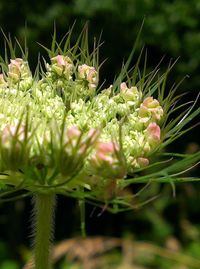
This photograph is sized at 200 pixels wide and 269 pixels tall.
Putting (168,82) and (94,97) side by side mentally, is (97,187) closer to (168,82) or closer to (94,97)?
(94,97)

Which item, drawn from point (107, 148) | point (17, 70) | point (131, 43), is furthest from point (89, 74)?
point (131, 43)

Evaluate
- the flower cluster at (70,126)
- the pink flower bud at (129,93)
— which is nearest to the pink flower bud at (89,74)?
the flower cluster at (70,126)

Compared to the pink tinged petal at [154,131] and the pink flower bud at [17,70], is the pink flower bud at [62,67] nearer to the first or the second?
the pink flower bud at [17,70]

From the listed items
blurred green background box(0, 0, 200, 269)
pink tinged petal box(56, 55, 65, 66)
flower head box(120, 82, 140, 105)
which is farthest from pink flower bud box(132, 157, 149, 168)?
blurred green background box(0, 0, 200, 269)

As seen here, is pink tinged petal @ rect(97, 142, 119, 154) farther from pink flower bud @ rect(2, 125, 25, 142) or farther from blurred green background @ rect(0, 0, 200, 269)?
blurred green background @ rect(0, 0, 200, 269)

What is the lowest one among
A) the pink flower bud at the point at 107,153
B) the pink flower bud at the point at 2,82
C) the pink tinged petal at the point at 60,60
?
the pink flower bud at the point at 107,153

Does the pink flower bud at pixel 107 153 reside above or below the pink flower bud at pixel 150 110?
below

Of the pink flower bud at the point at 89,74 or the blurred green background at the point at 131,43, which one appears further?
Answer: the blurred green background at the point at 131,43
